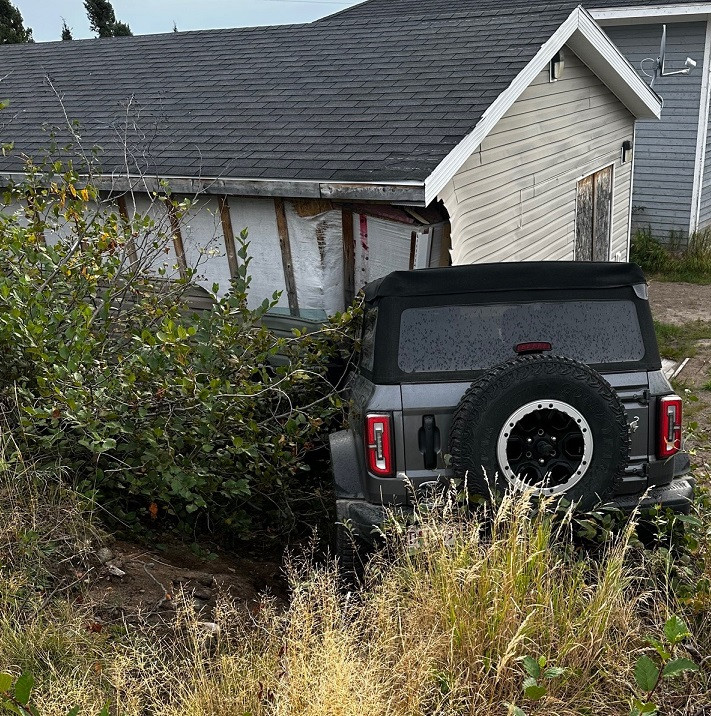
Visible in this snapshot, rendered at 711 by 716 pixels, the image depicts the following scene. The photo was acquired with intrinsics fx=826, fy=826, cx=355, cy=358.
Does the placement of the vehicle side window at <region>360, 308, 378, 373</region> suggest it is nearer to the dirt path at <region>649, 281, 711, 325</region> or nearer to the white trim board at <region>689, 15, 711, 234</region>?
the dirt path at <region>649, 281, 711, 325</region>

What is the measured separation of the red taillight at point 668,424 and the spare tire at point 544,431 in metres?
0.40

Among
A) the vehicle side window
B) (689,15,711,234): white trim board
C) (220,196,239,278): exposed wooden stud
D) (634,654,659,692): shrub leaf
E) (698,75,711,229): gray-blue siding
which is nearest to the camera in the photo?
(634,654,659,692): shrub leaf

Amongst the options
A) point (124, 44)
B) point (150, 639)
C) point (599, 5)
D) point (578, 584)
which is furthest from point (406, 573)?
point (599, 5)

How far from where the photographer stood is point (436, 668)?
3365 millimetres

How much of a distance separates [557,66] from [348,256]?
11.7 ft

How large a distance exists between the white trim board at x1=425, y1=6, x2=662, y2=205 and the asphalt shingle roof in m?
0.09

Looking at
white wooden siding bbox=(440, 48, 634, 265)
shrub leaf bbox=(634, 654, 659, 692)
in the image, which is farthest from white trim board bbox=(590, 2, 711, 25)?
shrub leaf bbox=(634, 654, 659, 692)

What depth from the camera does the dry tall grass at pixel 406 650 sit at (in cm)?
315

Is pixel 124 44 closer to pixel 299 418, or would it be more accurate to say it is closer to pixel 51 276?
pixel 51 276

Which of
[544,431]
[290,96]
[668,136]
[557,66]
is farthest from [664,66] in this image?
[544,431]

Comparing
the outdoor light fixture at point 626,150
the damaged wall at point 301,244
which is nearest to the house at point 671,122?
the outdoor light fixture at point 626,150

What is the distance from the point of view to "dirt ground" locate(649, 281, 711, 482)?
24.9ft

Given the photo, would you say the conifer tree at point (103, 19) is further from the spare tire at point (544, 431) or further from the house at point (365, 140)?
the spare tire at point (544, 431)

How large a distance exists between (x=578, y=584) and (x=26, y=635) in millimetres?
2464
